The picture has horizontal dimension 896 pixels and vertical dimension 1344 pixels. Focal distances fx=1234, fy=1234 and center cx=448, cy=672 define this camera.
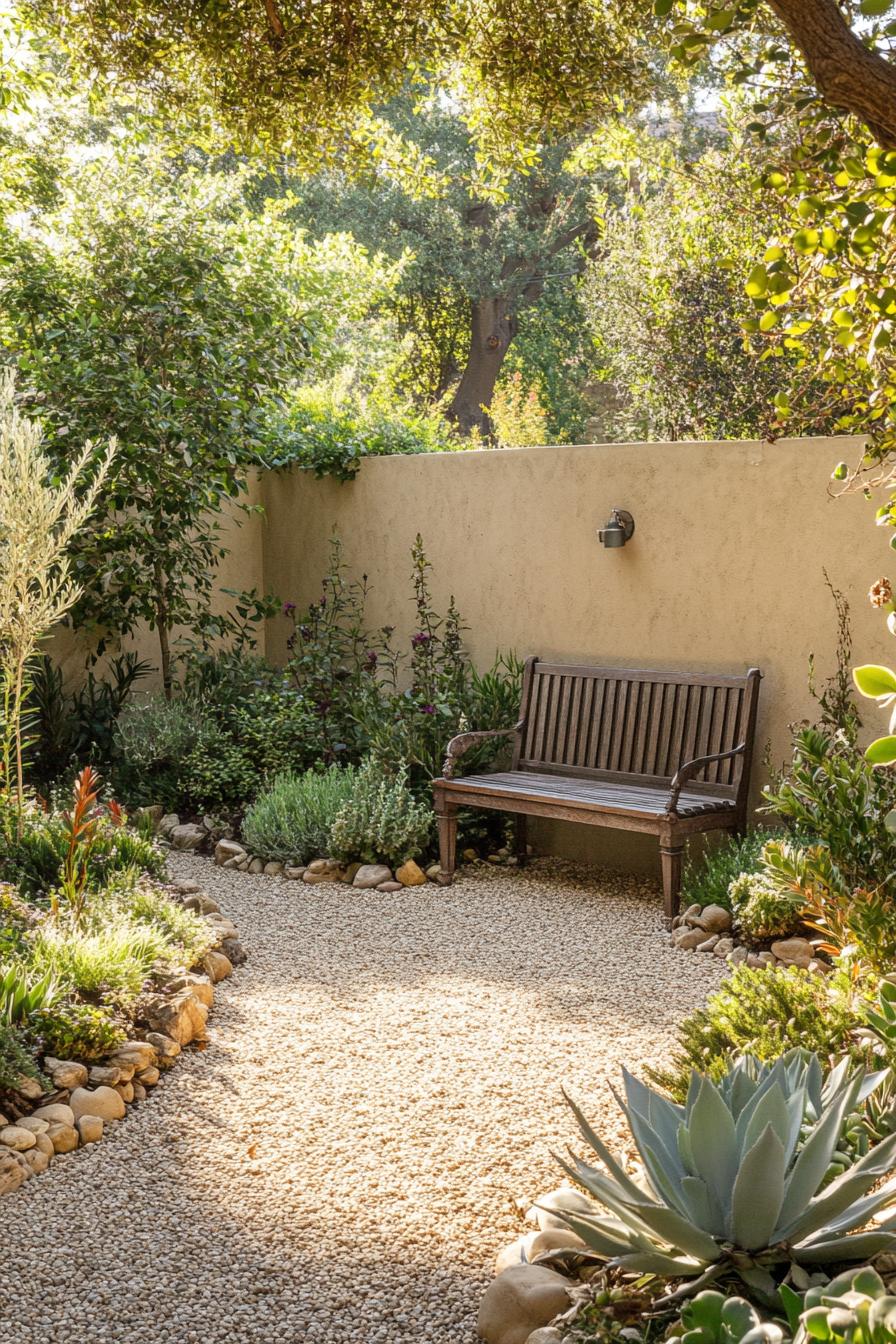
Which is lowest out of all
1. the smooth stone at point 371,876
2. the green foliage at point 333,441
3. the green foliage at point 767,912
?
the smooth stone at point 371,876

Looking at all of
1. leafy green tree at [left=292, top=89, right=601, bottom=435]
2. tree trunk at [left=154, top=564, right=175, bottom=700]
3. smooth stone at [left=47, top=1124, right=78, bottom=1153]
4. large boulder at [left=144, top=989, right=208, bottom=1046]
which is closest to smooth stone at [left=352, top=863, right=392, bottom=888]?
large boulder at [left=144, top=989, right=208, bottom=1046]

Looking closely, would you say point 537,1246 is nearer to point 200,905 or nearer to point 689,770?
point 200,905

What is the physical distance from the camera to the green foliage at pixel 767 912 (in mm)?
4906

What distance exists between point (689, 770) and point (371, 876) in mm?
1771

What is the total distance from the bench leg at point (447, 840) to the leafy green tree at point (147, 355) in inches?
109

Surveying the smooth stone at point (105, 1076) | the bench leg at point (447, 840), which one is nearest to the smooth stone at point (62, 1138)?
the smooth stone at point (105, 1076)

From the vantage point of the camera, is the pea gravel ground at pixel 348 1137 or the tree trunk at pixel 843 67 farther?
the pea gravel ground at pixel 348 1137

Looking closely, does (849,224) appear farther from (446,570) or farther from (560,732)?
(446,570)

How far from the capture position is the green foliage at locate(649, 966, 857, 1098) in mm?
3363

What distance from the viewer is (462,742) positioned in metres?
6.71

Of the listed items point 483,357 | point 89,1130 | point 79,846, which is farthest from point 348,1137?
point 483,357

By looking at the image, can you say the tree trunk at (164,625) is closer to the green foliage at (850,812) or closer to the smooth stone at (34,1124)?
the green foliage at (850,812)

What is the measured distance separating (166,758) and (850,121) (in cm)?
542

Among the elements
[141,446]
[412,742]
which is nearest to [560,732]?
[412,742]
